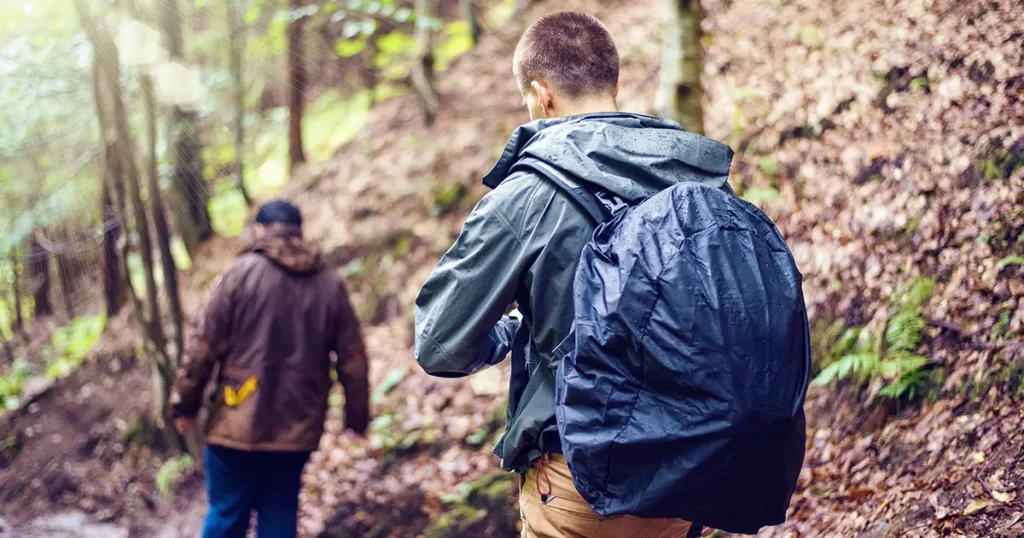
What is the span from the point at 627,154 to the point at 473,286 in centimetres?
58

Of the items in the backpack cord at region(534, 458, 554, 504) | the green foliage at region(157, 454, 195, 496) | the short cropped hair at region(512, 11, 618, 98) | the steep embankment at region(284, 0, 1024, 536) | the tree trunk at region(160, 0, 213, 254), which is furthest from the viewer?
the green foliage at region(157, 454, 195, 496)

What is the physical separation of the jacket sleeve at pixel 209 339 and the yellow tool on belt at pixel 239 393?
216 mm

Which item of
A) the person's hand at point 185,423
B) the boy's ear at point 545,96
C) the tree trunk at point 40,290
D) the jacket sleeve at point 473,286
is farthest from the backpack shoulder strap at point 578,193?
the tree trunk at point 40,290

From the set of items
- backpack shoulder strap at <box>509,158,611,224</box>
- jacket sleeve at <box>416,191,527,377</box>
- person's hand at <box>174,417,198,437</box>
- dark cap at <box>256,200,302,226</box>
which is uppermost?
backpack shoulder strap at <box>509,158,611,224</box>

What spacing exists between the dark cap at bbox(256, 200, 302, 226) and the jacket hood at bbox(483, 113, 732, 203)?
265 cm

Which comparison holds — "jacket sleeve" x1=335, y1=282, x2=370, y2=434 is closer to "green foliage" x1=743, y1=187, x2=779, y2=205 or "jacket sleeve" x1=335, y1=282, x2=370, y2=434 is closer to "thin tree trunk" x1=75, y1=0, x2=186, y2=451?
"thin tree trunk" x1=75, y1=0, x2=186, y2=451

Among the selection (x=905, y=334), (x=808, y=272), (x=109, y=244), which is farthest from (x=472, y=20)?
(x=905, y=334)

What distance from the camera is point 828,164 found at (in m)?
5.87

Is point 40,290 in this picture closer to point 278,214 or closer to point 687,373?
point 278,214

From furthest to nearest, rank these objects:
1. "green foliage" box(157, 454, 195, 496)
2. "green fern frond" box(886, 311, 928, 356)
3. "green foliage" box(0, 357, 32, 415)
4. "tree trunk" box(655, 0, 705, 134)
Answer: "green foliage" box(0, 357, 32, 415), "green foliage" box(157, 454, 195, 496), "tree trunk" box(655, 0, 705, 134), "green fern frond" box(886, 311, 928, 356)

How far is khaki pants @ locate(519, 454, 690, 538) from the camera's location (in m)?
2.11

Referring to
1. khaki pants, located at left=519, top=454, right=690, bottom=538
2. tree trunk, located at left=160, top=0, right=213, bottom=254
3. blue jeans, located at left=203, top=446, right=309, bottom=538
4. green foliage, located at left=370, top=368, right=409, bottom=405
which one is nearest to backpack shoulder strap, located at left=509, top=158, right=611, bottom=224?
khaki pants, located at left=519, top=454, right=690, bottom=538

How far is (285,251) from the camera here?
442 centimetres

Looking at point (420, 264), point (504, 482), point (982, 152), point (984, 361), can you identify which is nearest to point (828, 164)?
point (982, 152)
